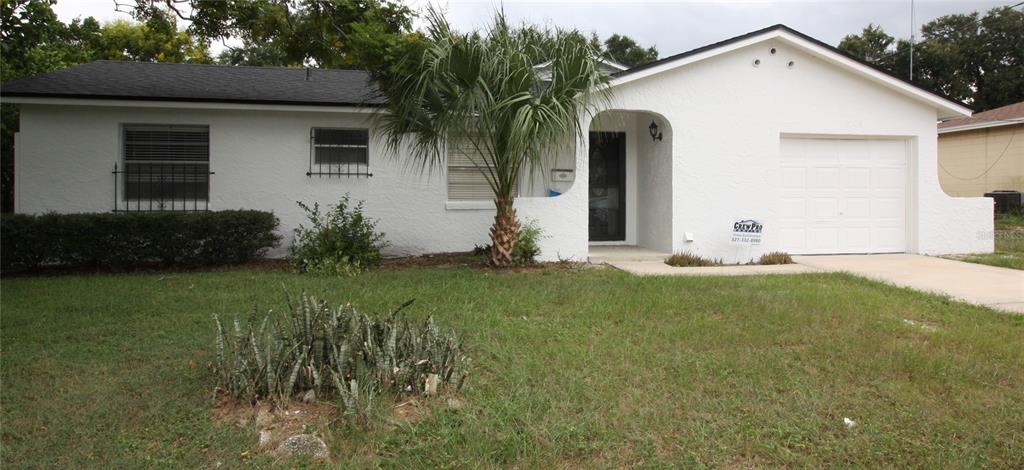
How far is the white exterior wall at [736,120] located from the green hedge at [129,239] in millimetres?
6203

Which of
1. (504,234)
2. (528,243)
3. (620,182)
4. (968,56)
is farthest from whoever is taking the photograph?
(968,56)

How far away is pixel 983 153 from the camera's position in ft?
65.2

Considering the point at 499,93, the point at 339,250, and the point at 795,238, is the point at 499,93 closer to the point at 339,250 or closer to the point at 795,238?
the point at 339,250

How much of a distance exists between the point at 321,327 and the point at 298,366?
30 cm

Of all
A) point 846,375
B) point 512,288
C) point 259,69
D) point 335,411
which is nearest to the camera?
point 335,411

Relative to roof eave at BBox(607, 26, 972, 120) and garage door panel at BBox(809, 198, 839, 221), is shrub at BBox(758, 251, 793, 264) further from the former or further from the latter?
roof eave at BBox(607, 26, 972, 120)

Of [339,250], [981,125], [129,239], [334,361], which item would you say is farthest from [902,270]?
[981,125]

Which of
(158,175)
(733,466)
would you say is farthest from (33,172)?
(733,466)

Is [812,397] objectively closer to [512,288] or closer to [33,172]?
[512,288]

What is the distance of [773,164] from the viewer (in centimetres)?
1058

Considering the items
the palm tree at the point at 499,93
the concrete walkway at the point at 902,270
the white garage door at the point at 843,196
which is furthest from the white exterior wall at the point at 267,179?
the white garage door at the point at 843,196

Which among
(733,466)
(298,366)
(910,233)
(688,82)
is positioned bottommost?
(733,466)

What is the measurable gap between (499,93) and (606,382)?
484 centimetres

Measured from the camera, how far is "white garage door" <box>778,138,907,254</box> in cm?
1098
